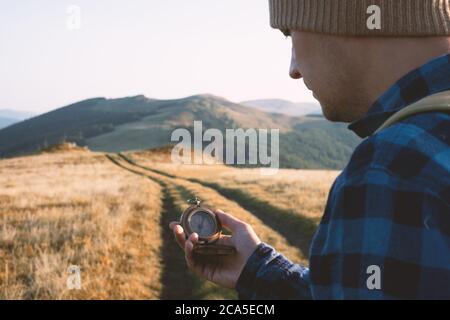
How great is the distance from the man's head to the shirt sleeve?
102 centimetres

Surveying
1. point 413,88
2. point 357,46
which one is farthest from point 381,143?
point 357,46

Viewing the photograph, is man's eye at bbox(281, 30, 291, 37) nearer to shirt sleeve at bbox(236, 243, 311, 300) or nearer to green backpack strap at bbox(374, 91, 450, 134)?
green backpack strap at bbox(374, 91, 450, 134)

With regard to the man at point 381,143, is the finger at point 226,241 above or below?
below

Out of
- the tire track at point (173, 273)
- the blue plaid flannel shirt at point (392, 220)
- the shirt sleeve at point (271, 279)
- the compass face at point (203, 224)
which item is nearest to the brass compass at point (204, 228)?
the compass face at point (203, 224)

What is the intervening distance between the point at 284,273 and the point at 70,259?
8573 millimetres

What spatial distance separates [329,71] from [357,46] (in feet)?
0.40

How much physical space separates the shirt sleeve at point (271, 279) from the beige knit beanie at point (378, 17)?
1276 millimetres

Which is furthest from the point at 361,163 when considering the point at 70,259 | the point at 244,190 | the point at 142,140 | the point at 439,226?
the point at 142,140

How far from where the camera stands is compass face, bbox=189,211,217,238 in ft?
10.7

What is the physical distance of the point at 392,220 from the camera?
1111 mm

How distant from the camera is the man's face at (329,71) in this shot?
1.61 meters

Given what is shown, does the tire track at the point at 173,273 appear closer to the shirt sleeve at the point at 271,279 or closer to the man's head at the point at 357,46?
the shirt sleeve at the point at 271,279

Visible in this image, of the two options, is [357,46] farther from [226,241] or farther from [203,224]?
[203,224]

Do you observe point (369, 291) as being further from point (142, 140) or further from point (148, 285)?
point (142, 140)
